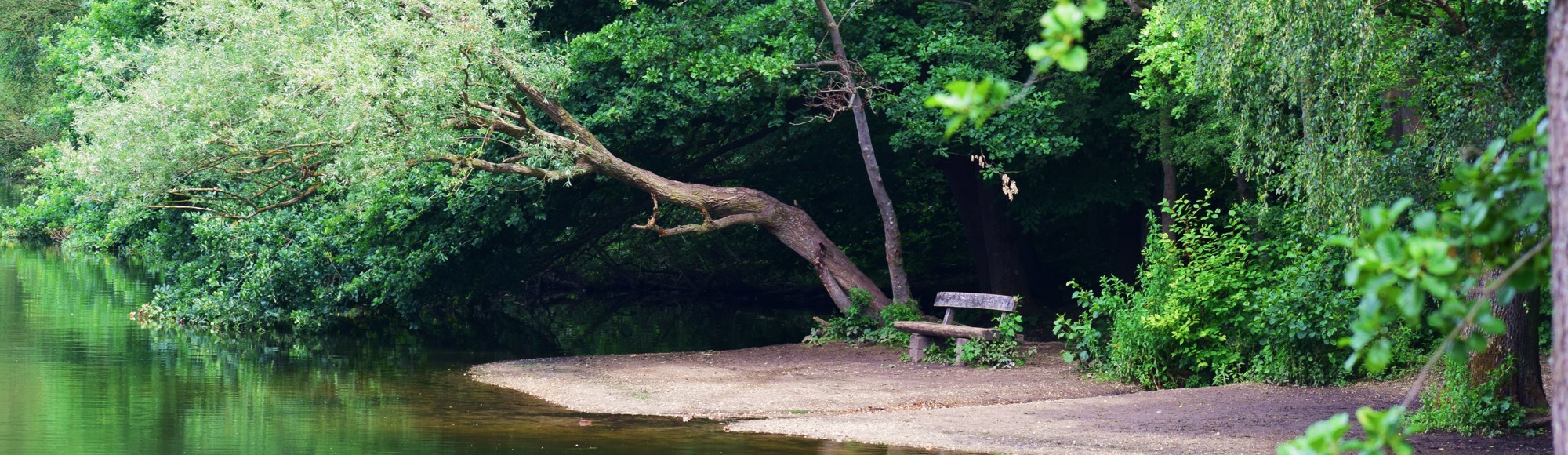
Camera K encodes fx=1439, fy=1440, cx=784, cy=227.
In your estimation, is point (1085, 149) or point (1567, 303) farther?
point (1085, 149)

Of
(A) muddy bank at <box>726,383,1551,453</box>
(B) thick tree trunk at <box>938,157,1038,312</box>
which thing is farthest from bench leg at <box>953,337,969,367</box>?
(B) thick tree trunk at <box>938,157,1038,312</box>

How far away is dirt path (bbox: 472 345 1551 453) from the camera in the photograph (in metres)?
10.7

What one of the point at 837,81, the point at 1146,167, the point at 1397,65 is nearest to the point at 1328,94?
the point at 1397,65

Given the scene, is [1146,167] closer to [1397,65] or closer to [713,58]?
[713,58]

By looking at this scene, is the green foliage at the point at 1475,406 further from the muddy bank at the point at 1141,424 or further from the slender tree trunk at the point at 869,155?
the slender tree trunk at the point at 869,155

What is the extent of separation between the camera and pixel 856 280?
19547 millimetres

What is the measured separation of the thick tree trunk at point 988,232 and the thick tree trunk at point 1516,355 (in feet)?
39.5

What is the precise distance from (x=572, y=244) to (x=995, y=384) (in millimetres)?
10705

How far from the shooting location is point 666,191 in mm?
19047

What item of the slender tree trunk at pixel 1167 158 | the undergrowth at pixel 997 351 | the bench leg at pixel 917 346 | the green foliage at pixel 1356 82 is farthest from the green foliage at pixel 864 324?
the green foliage at pixel 1356 82

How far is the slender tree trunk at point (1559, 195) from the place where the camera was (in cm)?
323

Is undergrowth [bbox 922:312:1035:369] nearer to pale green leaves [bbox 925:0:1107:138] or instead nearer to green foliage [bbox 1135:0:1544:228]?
green foliage [bbox 1135:0:1544:228]

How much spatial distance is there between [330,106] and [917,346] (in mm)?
7161

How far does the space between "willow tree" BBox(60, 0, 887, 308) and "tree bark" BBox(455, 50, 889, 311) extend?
0.13 feet
